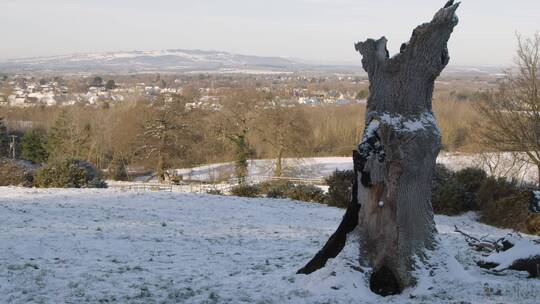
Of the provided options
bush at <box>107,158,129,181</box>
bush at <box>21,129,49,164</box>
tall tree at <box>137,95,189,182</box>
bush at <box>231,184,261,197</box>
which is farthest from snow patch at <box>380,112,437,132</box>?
bush at <box>21,129,49,164</box>

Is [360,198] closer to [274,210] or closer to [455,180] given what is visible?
[274,210]

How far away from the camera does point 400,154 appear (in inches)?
318

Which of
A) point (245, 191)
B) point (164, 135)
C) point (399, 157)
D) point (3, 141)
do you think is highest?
point (399, 157)

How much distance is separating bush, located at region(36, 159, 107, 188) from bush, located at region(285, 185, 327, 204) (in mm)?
9771

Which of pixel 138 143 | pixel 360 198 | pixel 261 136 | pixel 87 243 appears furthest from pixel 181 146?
pixel 360 198

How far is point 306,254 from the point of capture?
1140 cm

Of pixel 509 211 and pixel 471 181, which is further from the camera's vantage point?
pixel 471 181

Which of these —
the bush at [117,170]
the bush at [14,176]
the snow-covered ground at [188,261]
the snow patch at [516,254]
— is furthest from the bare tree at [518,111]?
the bush at [117,170]

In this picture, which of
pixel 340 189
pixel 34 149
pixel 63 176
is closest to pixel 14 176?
pixel 63 176

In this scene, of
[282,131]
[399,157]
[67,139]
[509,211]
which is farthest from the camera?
[67,139]

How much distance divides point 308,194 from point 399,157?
1777 centimetres

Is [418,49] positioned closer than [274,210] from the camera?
Yes

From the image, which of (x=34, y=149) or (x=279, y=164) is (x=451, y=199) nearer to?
(x=279, y=164)

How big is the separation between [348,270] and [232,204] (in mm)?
13225
